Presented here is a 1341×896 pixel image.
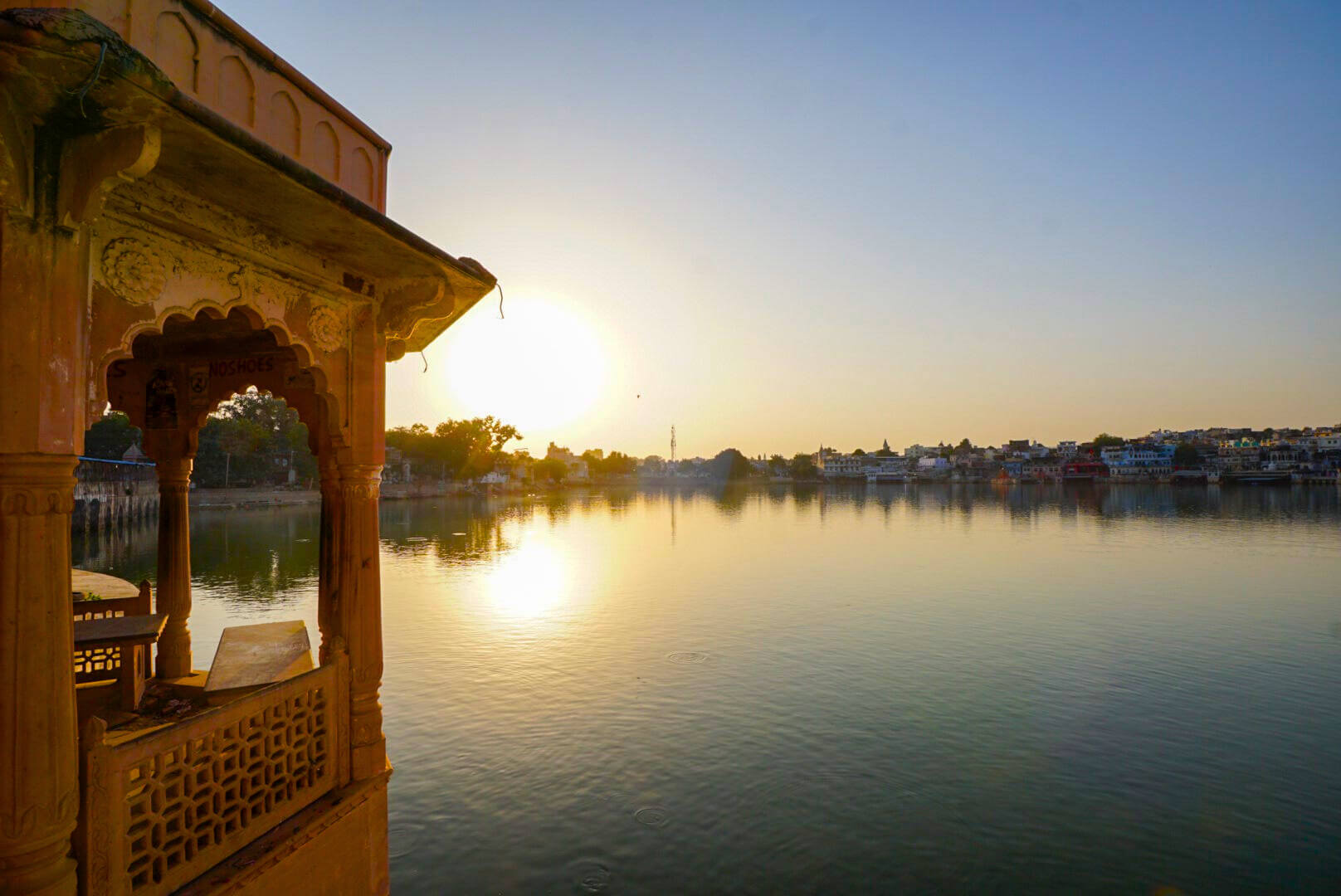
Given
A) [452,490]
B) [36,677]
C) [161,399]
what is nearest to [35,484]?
[36,677]

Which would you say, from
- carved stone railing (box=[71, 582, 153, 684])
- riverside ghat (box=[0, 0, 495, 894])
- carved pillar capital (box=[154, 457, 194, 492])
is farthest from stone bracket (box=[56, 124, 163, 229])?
carved pillar capital (box=[154, 457, 194, 492])

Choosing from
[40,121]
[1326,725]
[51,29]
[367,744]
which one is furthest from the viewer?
[1326,725]

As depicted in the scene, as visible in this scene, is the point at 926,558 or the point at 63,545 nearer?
the point at 63,545

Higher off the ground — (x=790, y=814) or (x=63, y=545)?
(x=63, y=545)

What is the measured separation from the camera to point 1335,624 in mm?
21578

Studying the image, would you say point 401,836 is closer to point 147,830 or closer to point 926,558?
point 147,830

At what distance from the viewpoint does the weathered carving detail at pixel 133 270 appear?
383 centimetres

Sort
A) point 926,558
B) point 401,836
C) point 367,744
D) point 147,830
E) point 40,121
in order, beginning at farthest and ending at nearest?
1. point 926,558
2. point 401,836
3. point 367,744
4. point 147,830
5. point 40,121

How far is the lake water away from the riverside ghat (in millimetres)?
4164

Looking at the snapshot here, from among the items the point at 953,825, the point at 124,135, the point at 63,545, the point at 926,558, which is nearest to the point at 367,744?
the point at 63,545

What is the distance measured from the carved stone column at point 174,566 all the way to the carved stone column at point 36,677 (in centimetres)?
589

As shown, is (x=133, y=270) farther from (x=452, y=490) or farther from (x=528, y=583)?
(x=452, y=490)

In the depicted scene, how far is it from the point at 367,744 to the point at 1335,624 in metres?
27.9

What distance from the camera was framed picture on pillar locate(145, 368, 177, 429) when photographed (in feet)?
27.3
